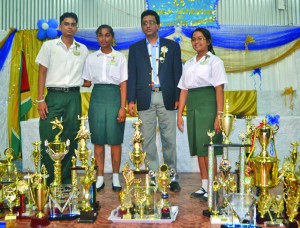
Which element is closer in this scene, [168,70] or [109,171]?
[168,70]

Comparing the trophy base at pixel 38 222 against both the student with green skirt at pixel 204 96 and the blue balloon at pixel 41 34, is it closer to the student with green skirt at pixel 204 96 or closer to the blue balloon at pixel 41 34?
the student with green skirt at pixel 204 96

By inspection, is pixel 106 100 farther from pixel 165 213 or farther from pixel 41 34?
pixel 41 34

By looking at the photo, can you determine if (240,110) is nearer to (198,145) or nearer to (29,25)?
(198,145)

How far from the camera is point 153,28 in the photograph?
290cm

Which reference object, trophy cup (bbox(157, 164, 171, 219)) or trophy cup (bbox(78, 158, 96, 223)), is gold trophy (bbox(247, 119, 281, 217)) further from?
trophy cup (bbox(78, 158, 96, 223))

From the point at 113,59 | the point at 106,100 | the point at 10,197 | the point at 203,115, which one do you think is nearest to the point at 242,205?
the point at 203,115

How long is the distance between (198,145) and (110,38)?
1.11 m

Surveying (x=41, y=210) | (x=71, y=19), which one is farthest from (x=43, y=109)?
(x=41, y=210)

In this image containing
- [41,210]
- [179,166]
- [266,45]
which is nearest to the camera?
[41,210]

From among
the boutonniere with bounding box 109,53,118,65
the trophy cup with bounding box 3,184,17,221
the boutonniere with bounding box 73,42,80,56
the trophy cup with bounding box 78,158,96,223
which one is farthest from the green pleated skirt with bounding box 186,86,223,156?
the trophy cup with bounding box 3,184,17,221

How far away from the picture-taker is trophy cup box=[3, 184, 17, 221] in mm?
2085

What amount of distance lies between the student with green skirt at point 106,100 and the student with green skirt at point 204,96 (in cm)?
60

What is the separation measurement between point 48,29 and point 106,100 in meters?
3.04

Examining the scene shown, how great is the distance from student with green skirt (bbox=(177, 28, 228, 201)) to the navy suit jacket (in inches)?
10.8
